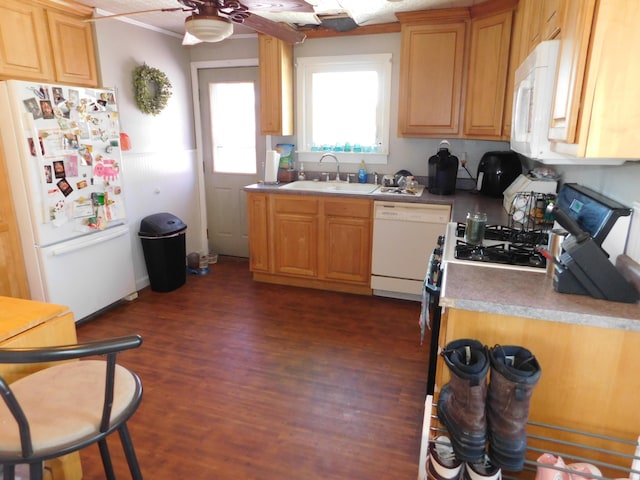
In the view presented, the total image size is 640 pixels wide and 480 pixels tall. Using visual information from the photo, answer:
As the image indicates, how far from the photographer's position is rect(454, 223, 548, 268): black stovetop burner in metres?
1.77

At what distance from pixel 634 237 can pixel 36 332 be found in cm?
209

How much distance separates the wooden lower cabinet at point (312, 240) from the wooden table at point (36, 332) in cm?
232

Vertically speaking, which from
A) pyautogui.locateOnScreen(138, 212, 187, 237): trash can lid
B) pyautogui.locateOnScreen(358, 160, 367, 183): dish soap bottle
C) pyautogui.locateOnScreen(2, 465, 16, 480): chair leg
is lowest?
pyautogui.locateOnScreen(2, 465, 16, 480): chair leg

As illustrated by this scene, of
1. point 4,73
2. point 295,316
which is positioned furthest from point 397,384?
point 4,73

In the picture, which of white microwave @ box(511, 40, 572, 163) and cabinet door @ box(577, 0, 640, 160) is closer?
cabinet door @ box(577, 0, 640, 160)

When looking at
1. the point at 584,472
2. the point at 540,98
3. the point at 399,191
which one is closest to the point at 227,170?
the point at 399,191

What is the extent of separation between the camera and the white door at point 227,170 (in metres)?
4.27

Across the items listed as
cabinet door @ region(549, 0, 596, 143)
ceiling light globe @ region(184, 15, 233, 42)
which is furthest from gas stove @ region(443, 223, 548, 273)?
ceiling light globe @ region(184, 15, 233, 42)

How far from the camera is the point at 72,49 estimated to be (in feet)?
9.83

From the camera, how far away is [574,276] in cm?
140

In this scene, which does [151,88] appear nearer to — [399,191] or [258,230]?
[258,230]

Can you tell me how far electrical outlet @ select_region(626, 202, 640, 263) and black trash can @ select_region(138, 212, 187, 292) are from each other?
10.8 ft

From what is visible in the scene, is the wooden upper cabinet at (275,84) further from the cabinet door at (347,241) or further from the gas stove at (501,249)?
the gas stove at (501,249)

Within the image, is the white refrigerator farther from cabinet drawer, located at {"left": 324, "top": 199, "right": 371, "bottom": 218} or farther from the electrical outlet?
the electrical outlet
